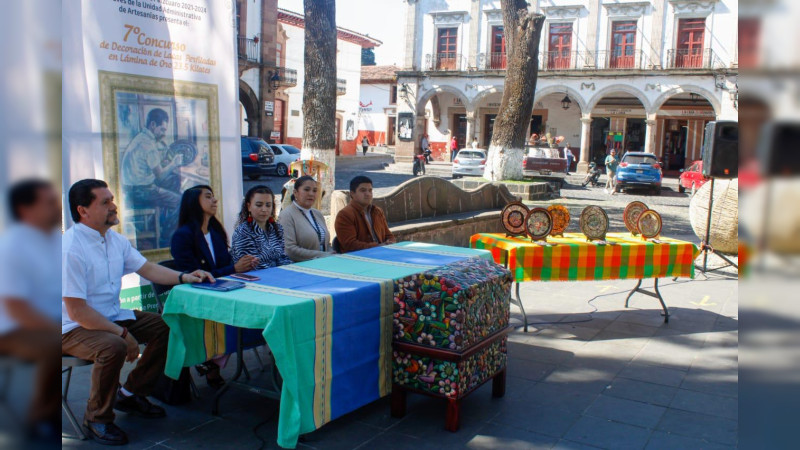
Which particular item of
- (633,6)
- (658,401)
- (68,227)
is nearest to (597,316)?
(658,401)

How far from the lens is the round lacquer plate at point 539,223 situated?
6.16m

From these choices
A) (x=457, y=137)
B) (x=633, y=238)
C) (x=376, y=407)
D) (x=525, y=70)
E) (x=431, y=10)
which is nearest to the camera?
(x=376, y=407)

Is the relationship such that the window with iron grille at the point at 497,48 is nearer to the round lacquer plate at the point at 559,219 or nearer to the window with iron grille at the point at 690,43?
the window with iron grille at the point at 690,43

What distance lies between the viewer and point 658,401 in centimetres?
450

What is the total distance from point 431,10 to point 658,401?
31863mm

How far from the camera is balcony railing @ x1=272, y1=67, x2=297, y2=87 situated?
28627mm

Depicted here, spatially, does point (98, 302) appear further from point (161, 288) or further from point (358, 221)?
point (358, 221)

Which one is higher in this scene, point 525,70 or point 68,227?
point 525,70

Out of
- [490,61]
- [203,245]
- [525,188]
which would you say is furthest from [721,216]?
[490,61]

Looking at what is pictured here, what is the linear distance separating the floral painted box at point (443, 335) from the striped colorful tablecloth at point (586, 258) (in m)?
1.77

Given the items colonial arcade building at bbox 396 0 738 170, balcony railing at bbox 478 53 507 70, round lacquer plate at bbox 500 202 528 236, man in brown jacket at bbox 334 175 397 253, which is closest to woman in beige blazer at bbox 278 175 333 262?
man in brown jacket at bbox 334 175 397 253

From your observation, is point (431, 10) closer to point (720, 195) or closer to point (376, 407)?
point (720, 195)

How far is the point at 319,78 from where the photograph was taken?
30.7 ft

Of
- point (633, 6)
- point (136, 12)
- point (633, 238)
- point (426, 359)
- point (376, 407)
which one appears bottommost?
point (376, 407)
